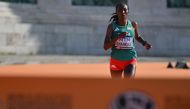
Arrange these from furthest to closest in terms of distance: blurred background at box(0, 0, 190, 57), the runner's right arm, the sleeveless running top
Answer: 1. blurred background at box(0, 0, 190, 57)
2. the sleeveless running top
3. the runner's right arm

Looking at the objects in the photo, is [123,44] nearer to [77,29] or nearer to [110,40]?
[110,40]

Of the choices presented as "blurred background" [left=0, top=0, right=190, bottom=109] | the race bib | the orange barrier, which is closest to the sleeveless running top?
the race bib

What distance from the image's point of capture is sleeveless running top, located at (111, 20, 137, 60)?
28.2 ft

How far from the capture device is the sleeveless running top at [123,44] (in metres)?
8.59

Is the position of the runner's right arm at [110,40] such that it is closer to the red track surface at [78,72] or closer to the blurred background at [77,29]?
the red track surface at [78,72]

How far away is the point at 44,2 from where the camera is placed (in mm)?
21109

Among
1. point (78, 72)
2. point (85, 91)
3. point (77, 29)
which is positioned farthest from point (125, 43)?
point (77, 29)

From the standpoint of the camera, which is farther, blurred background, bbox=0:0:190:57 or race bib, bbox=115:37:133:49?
blurred background, bbox=0:0:190:57

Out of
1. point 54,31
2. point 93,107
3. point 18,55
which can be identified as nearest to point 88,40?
point 54,31

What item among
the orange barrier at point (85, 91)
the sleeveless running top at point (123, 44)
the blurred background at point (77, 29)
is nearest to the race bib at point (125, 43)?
the sleeveless running top at point (123, 44)

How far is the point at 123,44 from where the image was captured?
861cm

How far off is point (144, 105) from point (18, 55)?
1483 cm

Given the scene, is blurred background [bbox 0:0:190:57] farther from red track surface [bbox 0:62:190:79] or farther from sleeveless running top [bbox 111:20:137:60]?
sleeveless running top [bbox 111:20:137:60]

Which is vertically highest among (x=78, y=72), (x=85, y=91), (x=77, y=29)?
(x=85, y=91)
